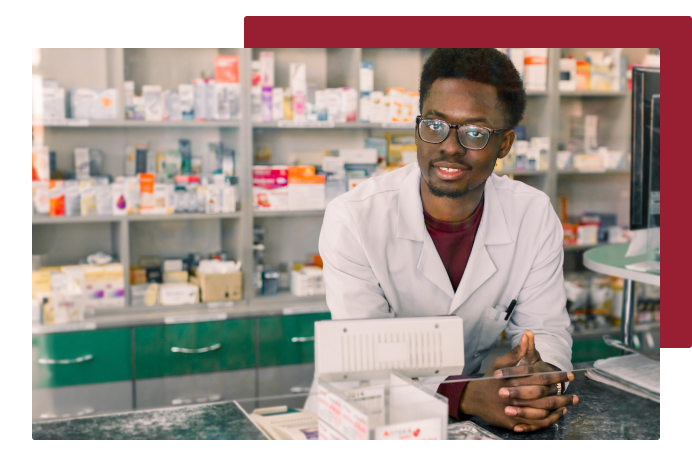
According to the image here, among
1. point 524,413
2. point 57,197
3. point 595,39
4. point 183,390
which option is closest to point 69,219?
point 57,197

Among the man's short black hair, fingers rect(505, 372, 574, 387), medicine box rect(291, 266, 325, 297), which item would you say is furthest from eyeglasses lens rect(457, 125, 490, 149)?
medicine box rect(291, 266, 325, 297)

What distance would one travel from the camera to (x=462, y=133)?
1.79 metres

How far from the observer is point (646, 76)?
2469mm

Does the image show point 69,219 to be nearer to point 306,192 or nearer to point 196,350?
point 196,350

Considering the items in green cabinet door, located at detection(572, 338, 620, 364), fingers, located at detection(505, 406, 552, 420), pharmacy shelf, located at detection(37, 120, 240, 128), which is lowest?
green cabinet door, located at detection(572, 338, 620, 364)

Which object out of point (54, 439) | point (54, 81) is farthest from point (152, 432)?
point (54, 81)

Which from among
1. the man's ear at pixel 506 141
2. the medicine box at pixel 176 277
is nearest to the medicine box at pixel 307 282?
the medicine box at pixel 176 277

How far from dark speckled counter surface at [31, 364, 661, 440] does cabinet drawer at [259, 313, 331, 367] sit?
1.41 meters

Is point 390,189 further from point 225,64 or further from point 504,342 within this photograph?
point 225,64

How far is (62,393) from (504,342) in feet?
6.08

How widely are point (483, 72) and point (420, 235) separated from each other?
18.8 inches

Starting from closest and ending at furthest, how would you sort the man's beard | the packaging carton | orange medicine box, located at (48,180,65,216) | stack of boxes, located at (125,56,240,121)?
the man's beard
orange medicine box, located at (48,180,65,216)
stack of boxes, located at (125,56,240,121)
the packaging carton

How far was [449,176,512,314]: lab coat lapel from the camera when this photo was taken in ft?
6.28

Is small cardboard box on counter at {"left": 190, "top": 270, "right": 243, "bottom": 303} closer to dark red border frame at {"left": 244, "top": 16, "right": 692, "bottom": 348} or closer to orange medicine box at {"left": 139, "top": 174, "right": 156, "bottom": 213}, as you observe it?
orange medicine box at {"left": 139, "top": 174, "right": 156, "bottom": 213}
